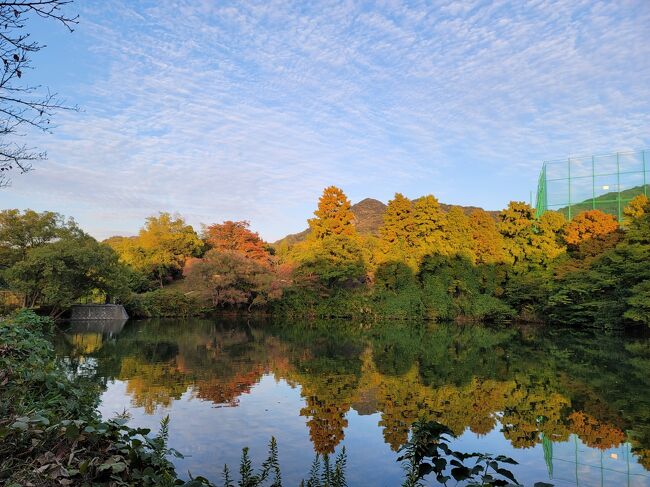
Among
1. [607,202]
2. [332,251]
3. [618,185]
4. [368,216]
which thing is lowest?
[332,251]

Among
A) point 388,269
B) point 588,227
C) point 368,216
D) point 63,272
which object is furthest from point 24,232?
point 368,216

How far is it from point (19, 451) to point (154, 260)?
3318 cm

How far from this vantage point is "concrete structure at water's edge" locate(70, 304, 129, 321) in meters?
24.0

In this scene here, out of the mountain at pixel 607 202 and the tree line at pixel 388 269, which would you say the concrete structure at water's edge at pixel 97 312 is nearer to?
the tree line at pixel 388 269

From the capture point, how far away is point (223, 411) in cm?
671

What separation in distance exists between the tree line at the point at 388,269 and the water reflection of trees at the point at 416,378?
6.04 metres

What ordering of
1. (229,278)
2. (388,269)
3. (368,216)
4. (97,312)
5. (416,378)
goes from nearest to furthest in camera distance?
(416,378) → (97,312) → (229,278) → (388,269) → (368,216)

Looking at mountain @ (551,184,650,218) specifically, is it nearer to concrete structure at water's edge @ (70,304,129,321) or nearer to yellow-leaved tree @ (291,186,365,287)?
yellow-leaved tree @ (291,186,365,287)

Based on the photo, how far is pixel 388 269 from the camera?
27.1m

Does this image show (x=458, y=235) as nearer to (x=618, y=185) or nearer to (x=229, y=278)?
(x=618, y=185)

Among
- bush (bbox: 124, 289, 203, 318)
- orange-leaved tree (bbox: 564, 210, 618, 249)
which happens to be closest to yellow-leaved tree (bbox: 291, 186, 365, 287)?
bush (bbox: 124, 289, 203, 318)

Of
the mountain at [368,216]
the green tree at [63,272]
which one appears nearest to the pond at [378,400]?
the green tree at [63,272]

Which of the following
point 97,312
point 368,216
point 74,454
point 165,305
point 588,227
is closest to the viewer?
point 74,454

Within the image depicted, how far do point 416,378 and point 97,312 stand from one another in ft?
66.5
